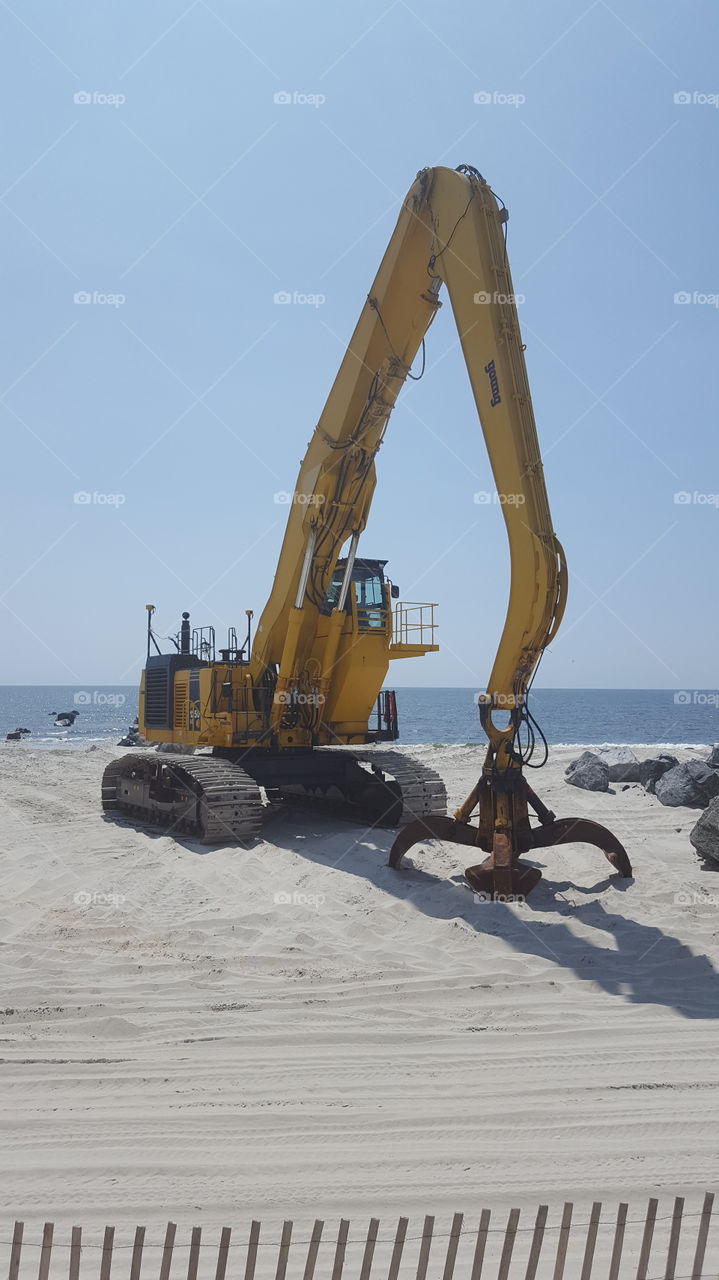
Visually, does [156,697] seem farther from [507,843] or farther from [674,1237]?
[674,1237]

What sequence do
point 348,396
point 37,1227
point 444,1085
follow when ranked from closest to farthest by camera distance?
point 37,1227
point 444,1085
point 348,396

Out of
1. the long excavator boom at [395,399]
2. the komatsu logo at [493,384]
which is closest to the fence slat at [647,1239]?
the long excavator boom at [395,399]

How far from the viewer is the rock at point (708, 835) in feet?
35.6

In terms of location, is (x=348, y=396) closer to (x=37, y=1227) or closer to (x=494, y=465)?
(x=494, y=465)

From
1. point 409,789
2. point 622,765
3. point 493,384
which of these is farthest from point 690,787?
point 493,384

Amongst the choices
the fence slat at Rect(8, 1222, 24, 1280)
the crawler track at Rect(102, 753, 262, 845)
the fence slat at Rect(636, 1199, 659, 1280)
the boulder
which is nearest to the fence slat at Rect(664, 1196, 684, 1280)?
the fence slat at Rect(636, 1199, 659, 1280)

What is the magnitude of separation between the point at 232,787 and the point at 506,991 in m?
6.78

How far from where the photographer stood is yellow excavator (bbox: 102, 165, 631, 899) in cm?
902

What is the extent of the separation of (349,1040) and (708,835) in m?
6.78

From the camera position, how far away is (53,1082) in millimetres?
5344

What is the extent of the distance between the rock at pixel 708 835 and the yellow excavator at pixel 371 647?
156 centimetres

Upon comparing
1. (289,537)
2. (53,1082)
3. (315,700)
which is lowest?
(53,1082)

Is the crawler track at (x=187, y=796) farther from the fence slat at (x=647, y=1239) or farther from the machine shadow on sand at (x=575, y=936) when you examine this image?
the fence slat at (x=647, y=1239)

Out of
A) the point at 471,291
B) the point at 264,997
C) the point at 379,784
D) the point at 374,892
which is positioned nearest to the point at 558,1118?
the point at 264,997
